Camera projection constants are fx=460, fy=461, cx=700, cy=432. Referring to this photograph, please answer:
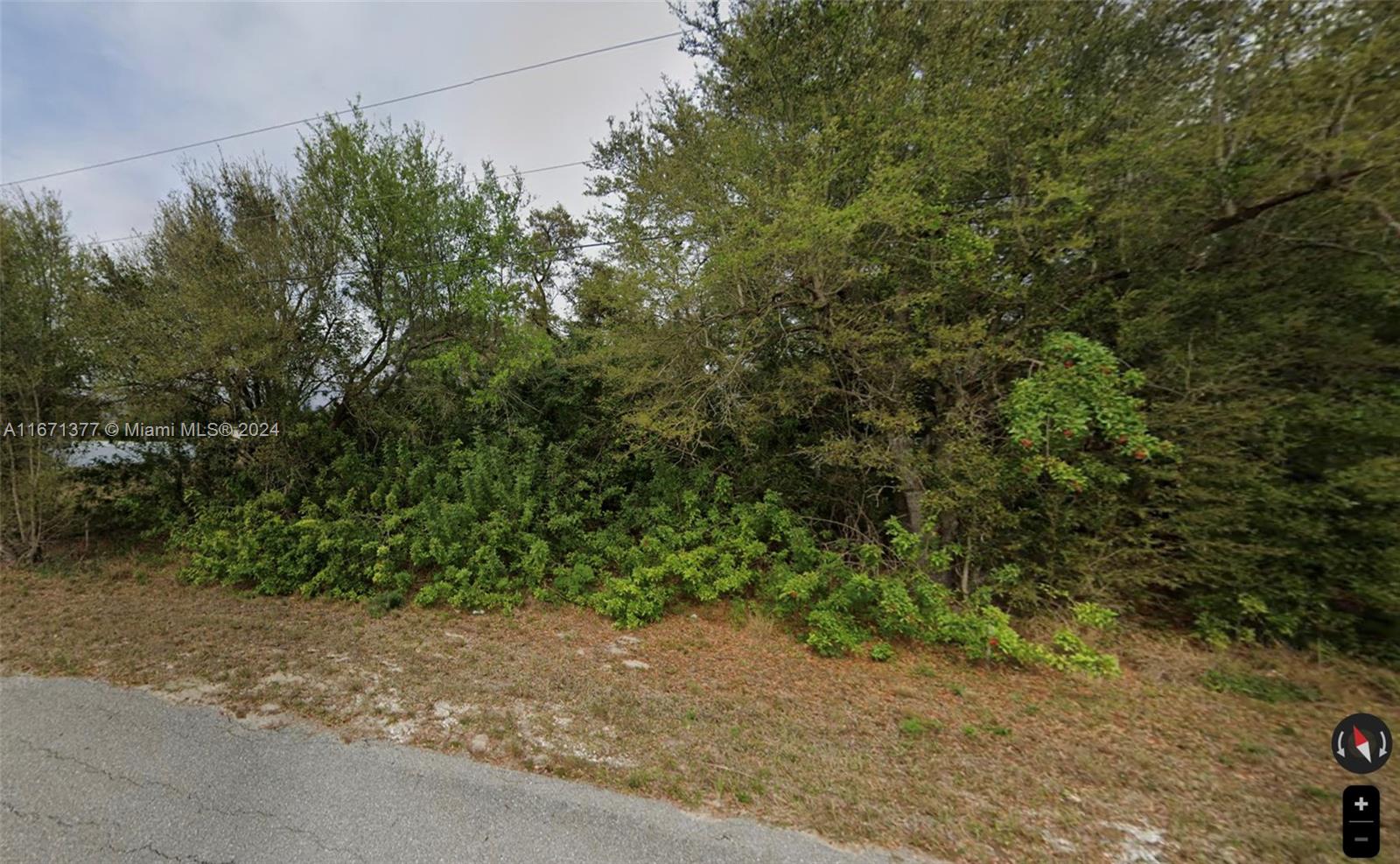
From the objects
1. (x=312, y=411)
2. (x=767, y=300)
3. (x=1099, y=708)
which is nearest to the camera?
(x=1099, y=708)

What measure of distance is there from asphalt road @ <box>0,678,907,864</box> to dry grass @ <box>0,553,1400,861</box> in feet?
0.55

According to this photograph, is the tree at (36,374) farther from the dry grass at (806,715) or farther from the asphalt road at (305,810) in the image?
the asphalt road at (305,810)

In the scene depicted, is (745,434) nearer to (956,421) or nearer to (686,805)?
(956,421)

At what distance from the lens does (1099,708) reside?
11.1 ft

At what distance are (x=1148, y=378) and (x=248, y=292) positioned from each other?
1083cm

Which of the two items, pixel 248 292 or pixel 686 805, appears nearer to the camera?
pixel 686 805

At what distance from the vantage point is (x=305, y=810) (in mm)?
2242

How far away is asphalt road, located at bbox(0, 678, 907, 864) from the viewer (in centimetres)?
202

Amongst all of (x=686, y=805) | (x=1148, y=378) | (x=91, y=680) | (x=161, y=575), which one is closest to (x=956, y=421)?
(x=1148, y=378)

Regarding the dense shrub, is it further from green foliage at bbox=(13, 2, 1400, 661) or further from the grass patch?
the grass patch

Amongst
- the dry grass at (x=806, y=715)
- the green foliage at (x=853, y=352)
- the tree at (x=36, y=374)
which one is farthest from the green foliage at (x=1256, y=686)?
the tree at (x=36, y=374)

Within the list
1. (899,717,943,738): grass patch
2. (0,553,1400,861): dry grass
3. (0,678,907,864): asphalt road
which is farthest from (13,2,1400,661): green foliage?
(0,678,907,864): asphalt road

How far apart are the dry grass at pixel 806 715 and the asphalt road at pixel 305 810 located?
168mm

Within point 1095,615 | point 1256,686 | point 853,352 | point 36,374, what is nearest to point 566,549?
point 853,352
